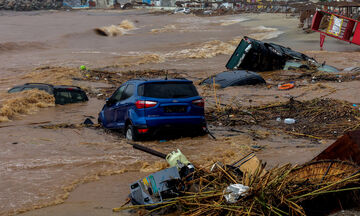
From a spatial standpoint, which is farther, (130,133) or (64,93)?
(64,93)

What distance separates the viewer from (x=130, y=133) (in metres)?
10.3

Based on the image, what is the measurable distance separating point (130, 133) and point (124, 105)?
0.68 meters

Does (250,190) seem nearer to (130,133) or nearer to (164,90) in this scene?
(164,90)

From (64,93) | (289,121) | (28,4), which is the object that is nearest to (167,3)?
(28,4)

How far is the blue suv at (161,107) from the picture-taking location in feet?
32.0

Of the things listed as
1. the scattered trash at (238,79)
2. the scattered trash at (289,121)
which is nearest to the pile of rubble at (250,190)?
the scattered trash at (289,121)

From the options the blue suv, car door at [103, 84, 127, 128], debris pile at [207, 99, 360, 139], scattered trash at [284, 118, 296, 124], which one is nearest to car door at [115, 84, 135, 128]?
the blue suv

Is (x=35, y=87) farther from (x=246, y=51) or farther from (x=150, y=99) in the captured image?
(x=246, y=51)

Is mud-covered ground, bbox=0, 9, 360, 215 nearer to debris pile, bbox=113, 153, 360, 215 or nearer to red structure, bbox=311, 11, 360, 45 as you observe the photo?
debris pile, bbox=113, 153, 360, 215

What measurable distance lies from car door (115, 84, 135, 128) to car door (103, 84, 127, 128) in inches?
6.2

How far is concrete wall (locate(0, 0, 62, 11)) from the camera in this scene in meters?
128

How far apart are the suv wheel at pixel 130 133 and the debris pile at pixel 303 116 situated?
3.00 m

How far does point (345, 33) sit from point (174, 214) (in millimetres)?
26394

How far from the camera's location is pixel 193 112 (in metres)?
10.1
